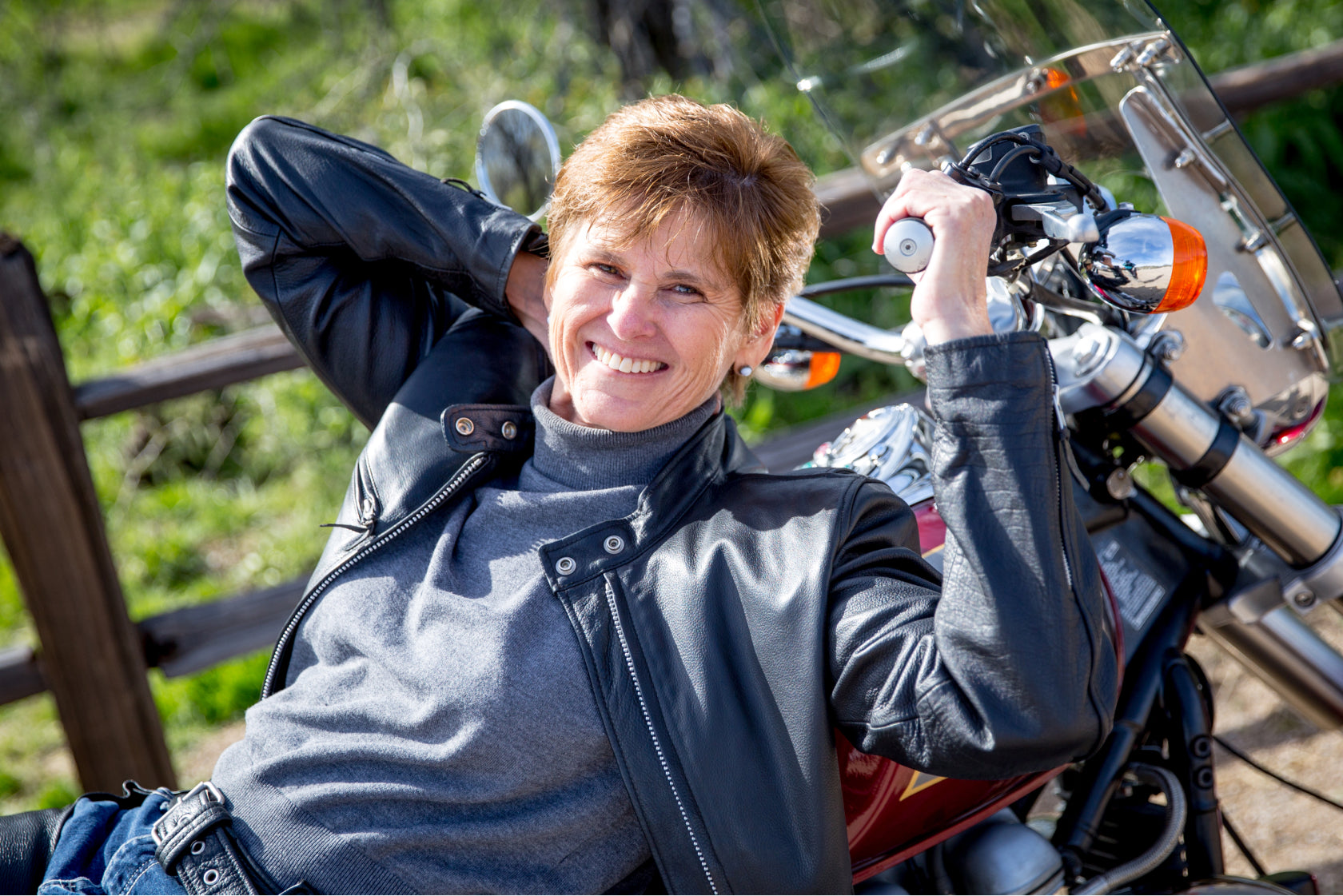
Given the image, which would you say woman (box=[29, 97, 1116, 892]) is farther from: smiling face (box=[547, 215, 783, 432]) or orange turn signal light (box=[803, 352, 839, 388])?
orange turn signal light (box=[803, 352, 839, 388])

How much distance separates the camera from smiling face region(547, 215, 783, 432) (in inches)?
54.6

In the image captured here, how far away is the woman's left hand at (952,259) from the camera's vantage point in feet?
3.82

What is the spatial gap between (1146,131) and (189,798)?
1427mm

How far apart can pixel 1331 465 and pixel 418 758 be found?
9.98 feet

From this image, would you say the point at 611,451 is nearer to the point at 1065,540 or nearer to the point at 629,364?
the point at 629,364

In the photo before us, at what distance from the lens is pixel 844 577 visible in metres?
1.26

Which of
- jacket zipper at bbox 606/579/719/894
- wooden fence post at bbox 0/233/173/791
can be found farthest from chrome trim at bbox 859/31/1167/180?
wooden fence post at bbox 0/233/173/791

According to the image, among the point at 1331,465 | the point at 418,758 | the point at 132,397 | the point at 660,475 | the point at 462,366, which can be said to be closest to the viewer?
the point at 418,758

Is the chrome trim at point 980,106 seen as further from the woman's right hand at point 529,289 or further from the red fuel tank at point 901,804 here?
the red fuel tank at point 901,804

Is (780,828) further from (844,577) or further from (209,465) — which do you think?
(209,465)

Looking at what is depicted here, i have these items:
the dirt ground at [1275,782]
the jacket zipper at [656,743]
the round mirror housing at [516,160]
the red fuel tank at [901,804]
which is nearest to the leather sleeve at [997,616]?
the red fuel tank at [901,804]

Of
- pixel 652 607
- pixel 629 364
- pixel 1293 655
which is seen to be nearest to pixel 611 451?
pixel 629 364

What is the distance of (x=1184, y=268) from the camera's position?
1.17 meters

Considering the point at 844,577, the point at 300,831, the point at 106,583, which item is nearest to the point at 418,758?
the point at 300,831
